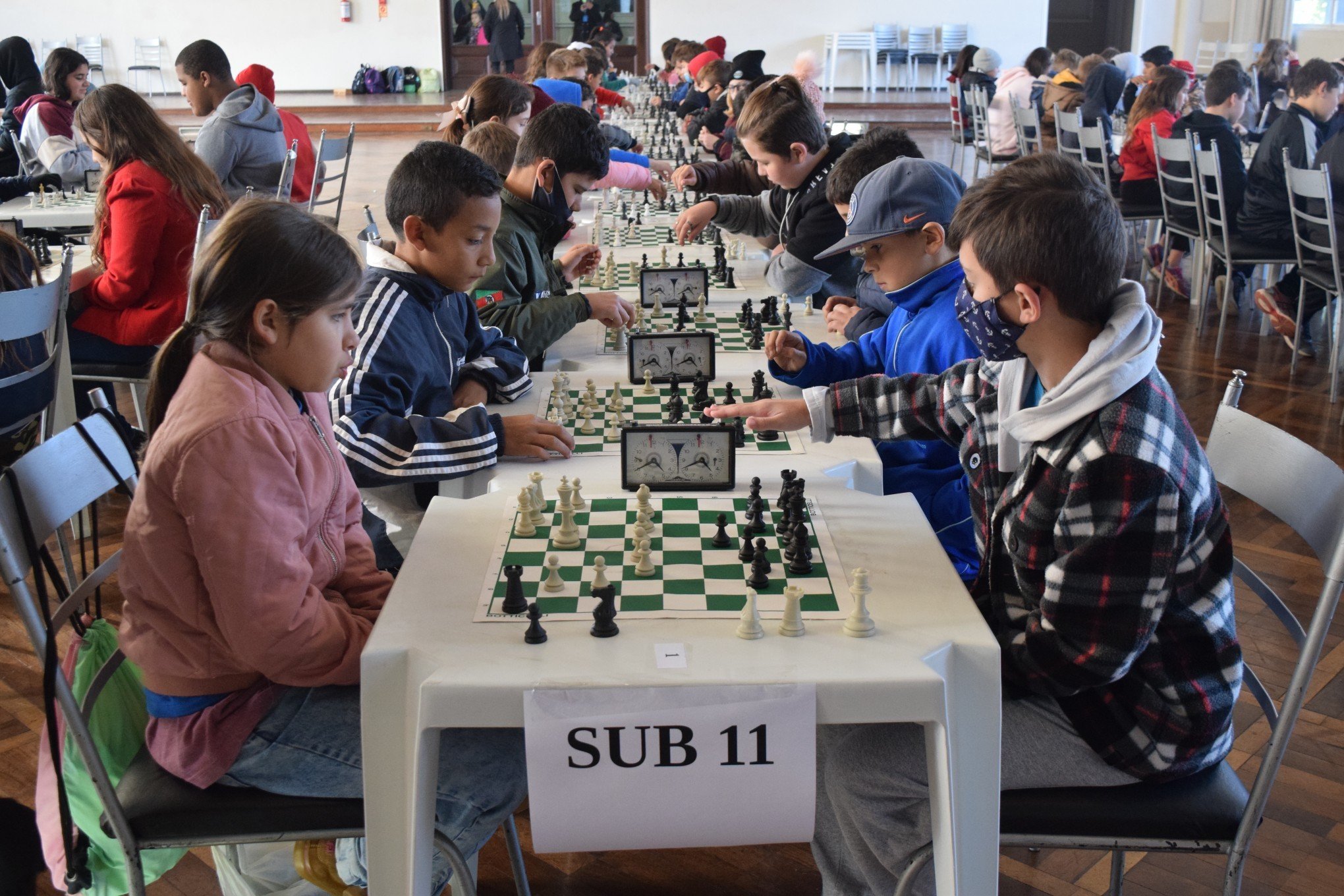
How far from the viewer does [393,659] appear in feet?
4.24

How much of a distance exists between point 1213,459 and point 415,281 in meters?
1.41

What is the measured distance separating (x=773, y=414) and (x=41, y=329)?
182 cm

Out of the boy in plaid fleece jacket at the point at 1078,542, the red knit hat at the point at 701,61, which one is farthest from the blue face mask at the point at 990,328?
the red knit hat at the point at 701,61

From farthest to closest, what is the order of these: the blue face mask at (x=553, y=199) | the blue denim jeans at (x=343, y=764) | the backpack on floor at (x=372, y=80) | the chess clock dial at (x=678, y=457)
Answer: the backpack on floor at (x=372, y=80)
the blue face mask at (x=553, y=199)
the chess clock dial at (x=678, y=457)
the blue denim jeans at (x=343, y=764)

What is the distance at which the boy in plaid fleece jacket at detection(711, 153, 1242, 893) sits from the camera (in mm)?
1294

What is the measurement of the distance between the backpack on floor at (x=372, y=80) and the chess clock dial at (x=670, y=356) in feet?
52.3

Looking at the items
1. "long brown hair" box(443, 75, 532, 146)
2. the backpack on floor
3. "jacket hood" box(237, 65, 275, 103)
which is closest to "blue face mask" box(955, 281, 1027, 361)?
"long brown hair" box(443, 75, 532, 146)

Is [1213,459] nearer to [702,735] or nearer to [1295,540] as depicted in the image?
[702,735]

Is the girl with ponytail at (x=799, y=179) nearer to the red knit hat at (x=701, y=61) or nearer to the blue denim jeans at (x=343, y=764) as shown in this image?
the blue denim jeans at (x=343, y=764)

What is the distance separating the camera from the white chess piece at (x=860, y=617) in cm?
132

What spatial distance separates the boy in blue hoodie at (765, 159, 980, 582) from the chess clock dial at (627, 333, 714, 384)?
14 centimetres

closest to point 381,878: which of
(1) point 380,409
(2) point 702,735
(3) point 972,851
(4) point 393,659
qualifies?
(4) point 393,659

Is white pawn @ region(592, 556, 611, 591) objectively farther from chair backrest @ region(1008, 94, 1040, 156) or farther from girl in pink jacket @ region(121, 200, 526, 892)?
chair backrest @ region(1008, 94, 1040, 156)

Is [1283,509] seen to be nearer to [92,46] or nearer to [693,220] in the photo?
[693,220]
